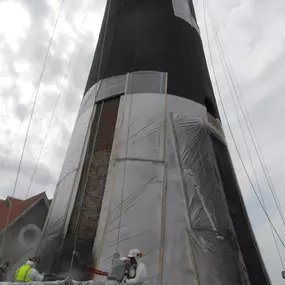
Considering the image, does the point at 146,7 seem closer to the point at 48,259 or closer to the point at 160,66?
the point at 160,66

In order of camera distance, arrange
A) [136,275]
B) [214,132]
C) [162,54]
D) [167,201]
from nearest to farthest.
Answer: [136,275] → [167,201] → [214,132] → [162,54]

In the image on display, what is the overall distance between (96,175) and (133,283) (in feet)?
10.2

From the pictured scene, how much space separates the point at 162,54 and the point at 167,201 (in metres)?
4.46

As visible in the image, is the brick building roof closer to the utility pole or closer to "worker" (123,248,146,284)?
the utility pole

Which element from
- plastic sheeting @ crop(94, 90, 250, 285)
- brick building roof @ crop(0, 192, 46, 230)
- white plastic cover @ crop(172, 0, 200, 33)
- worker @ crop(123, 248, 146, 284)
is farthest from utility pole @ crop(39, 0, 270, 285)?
brick building roof @ crop(0, 192, 46, 230)

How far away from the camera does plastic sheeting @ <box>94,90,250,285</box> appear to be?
5289 mm

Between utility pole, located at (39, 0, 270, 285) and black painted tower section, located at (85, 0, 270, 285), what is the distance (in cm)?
4

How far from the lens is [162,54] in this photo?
8531mm

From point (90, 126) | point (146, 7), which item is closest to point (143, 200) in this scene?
point (90, 126)

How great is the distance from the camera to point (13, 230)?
13.4m

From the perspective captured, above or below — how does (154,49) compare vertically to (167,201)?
above

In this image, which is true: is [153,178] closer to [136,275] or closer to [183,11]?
[136,275]

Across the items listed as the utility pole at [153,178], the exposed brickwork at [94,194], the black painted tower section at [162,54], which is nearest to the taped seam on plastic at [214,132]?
the utility pole at [153,178]

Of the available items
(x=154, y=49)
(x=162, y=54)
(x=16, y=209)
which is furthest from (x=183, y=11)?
(x=16, y=209)
